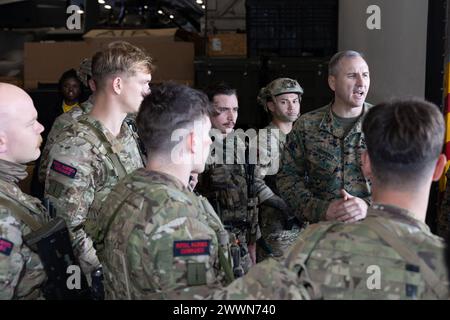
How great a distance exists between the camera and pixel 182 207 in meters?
1.58

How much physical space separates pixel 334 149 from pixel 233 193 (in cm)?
73

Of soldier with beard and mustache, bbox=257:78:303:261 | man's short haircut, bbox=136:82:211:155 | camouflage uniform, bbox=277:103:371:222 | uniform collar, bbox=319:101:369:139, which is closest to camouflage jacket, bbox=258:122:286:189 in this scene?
soldier with beard and mustache, bbox=257:78:303:261

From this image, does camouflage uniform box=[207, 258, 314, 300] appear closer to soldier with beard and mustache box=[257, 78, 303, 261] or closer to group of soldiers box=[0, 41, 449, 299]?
group of soldiers box=[0, 41, 449, 299]

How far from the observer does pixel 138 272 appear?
1584mm

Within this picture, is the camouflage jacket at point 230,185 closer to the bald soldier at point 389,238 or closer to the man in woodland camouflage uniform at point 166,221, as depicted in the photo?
the man in woodland camouflage uniform at point 166,221

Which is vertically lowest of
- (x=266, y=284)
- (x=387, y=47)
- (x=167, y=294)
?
(x=167, y=294)

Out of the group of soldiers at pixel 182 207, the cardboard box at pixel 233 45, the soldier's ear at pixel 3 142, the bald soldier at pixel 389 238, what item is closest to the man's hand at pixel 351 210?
the group of soldiers at pixel 182 207

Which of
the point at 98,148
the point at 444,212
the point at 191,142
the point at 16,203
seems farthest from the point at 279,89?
the point at 16,203

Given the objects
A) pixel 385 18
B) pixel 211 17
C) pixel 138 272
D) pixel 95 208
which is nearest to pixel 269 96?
pixel 385 18

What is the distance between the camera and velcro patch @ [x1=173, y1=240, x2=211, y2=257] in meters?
1.54

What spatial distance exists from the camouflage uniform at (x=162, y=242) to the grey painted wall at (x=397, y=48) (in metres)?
2.03

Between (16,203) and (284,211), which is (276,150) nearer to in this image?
(284,211)
